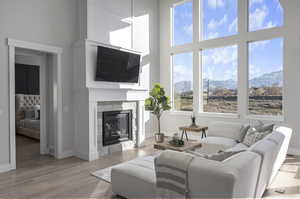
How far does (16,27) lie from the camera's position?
392cm

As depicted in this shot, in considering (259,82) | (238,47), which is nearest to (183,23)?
(238,47)

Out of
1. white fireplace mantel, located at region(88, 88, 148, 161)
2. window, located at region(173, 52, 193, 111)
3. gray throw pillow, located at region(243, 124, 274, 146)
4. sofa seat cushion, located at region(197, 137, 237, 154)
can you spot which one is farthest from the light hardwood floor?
window, located at region(173, 52, 193, 111)

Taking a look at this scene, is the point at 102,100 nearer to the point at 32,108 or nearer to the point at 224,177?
the point at 224,177

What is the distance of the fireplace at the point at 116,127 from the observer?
4.84m

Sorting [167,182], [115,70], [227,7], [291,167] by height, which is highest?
[227,7]

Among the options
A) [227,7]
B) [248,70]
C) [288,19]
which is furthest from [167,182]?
[227,7]

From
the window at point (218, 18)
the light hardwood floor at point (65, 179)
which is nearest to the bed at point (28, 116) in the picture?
the light hardwood floor at point (65, 179)

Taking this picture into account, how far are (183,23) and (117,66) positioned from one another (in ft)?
10.2

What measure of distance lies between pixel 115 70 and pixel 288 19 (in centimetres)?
432

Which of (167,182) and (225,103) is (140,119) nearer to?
(225,103)

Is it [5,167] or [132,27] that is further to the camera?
[132,27]

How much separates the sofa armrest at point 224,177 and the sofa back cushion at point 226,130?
2596 millimetres

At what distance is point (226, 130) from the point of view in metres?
4.63

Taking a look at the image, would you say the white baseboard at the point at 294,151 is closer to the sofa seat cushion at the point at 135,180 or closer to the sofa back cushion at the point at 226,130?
the sofa back cushion at the point at 226,130
